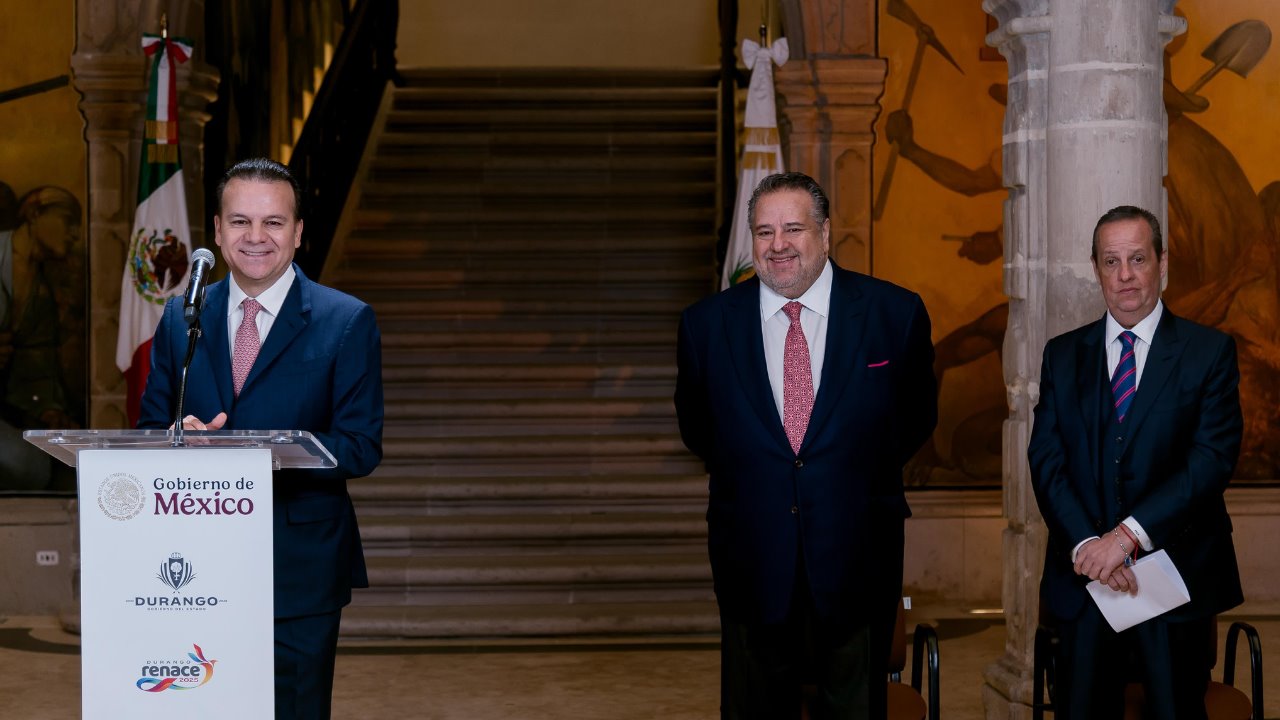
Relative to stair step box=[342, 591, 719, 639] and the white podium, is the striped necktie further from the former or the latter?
stair step box=[342, 591, 719, 639]

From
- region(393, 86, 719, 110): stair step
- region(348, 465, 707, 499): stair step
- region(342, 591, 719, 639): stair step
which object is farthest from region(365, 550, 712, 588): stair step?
region(393, 86, 719, 110): stair step

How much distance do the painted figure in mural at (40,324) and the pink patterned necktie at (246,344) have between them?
531 centimetres

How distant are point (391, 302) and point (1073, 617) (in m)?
7.10

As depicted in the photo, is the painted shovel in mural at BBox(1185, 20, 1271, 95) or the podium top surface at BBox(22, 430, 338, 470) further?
the painted shovel in mural at BBox(1185, 20, 1271, 95)

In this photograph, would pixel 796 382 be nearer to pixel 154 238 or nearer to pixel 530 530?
pixel 154 238

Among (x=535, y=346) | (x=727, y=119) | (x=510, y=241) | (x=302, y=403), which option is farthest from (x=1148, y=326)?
(x=510, y=241)

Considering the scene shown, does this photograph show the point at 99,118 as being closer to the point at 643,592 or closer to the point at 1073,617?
the point at 643,592

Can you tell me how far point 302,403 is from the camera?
130 inches

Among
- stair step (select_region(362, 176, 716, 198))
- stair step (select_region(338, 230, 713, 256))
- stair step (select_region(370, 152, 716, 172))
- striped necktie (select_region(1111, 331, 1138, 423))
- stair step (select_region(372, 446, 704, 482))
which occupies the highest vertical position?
stair step (select_region(370, 152, 716, 172))

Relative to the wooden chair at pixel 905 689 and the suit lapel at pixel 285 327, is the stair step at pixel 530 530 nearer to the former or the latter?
the wooden chair at pixel 905 689

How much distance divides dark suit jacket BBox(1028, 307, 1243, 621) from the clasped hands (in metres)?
0.05

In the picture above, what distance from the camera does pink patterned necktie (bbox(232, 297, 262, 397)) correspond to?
3314 mm

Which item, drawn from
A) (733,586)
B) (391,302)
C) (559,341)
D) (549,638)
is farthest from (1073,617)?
(391,302)

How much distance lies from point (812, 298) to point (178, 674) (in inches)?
63.3
